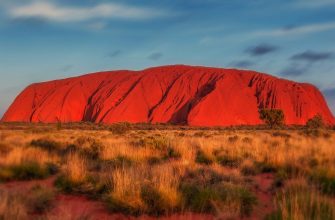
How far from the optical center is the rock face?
246ft

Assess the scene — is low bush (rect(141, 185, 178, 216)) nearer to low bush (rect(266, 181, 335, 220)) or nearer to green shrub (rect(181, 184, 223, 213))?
green shrub (rect(181, 184, 223, 213))

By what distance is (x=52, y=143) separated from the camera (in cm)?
1681

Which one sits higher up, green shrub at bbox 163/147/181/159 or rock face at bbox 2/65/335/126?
rock face at bbox 2/65/335/126

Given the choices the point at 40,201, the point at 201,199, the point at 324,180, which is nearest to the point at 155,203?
the point at 201,199

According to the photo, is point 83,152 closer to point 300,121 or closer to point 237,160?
point 237,160

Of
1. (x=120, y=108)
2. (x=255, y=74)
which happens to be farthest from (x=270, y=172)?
(x=255, y=74)

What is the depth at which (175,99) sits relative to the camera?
79.2 meters

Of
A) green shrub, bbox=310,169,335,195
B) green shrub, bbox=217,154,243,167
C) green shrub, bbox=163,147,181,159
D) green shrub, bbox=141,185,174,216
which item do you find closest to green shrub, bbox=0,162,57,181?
green shrub, bbox=163,147,181,159

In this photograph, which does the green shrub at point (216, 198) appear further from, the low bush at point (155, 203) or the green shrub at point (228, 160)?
the green shrub at point (228, 160)

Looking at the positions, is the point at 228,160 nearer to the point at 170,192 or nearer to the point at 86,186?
the point at 86,186

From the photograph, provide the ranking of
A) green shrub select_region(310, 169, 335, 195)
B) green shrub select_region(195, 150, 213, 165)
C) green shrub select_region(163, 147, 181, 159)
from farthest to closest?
1. green shrub select_region(163, 147, 181, 159)
2. green shrub select_region(195, 150, 213, 165)
3. green shrub select_region(310, 169, 335, 195)

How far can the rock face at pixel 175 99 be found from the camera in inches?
2955

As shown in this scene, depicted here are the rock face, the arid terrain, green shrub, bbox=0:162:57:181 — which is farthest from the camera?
the rock face

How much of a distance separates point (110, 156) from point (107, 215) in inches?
242
